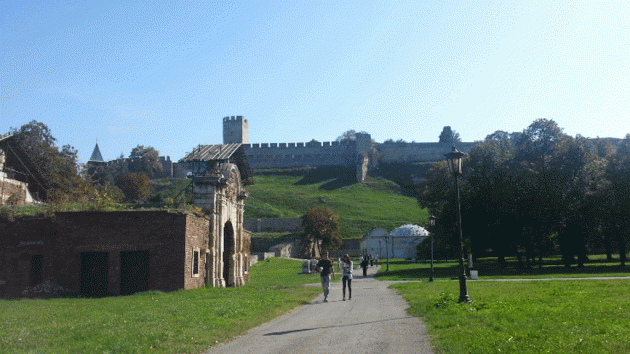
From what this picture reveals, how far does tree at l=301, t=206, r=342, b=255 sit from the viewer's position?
69.7 m

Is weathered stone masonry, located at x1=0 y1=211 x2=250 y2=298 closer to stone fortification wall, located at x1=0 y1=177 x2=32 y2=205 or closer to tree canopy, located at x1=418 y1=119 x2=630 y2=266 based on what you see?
stone fortification wall, located at x1=0 y1=177 x2=32 y2=205

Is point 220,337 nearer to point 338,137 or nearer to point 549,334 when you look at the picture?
point 549,334

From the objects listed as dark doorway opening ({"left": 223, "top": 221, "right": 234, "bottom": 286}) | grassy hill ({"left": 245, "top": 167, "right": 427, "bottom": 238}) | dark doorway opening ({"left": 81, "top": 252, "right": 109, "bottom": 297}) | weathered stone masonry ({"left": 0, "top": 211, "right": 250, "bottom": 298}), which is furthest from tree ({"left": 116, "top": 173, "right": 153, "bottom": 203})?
dark doorway opening ({"left": 81, "top": 252, "right": 109, "bottom": 297})

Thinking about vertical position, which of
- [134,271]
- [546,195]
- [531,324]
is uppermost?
[546,195]

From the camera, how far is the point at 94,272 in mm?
22594

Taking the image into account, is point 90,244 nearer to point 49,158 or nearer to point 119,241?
point 119,241

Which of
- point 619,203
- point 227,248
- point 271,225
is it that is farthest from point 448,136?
point 227,248

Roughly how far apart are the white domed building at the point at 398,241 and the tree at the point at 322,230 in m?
4.17

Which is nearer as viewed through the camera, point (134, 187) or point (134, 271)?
point (134, 271)

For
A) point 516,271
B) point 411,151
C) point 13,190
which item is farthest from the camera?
point 411,151

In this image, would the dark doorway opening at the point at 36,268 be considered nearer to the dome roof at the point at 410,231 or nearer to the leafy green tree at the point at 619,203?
the leafy green tree at the point at 619,203

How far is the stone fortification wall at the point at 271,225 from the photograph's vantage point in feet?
269

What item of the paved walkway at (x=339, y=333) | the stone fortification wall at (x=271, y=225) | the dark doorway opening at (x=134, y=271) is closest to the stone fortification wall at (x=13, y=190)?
the dark doorway opening at (x=134, y=271)

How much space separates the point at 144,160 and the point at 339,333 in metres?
99.6
